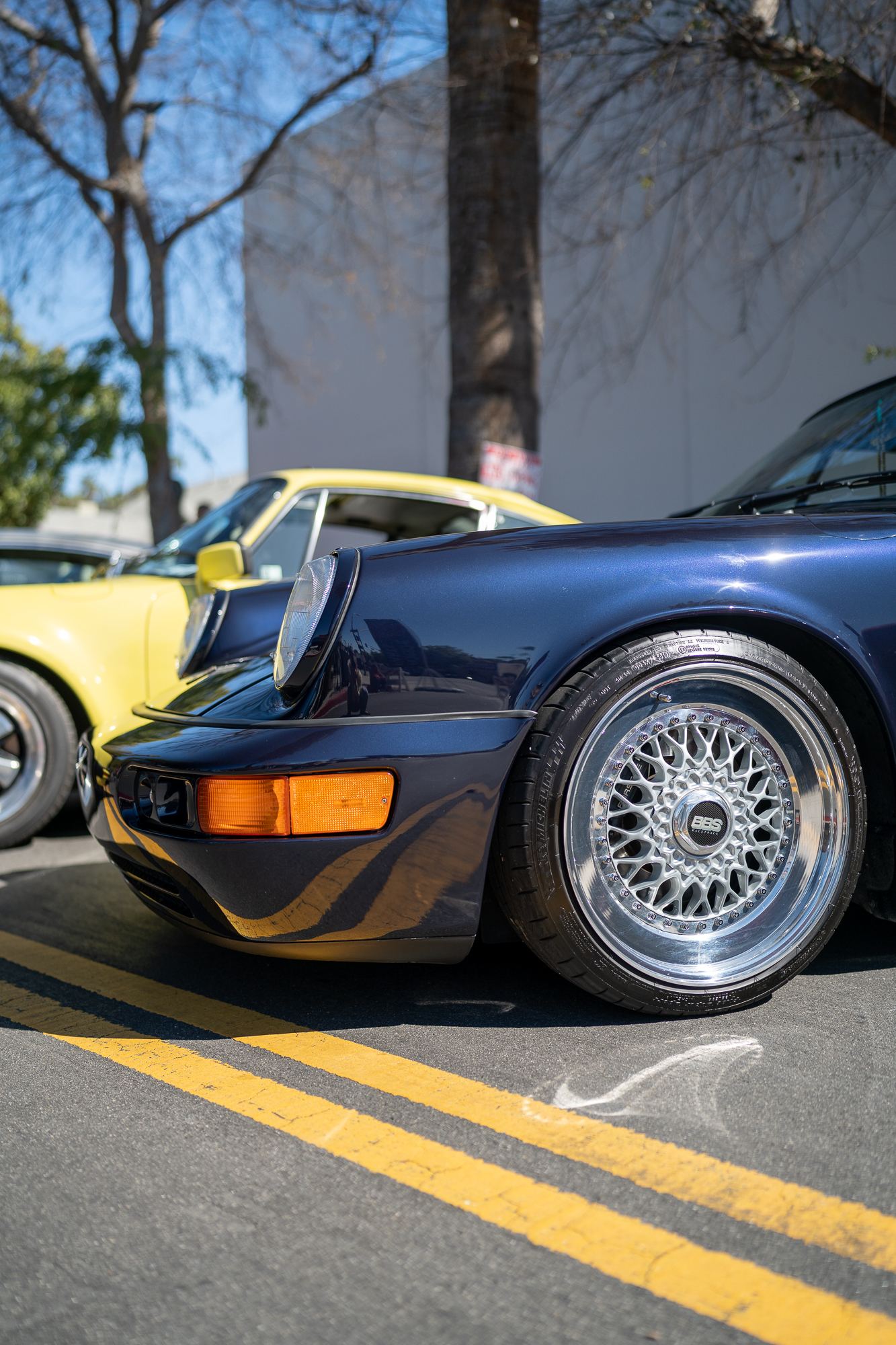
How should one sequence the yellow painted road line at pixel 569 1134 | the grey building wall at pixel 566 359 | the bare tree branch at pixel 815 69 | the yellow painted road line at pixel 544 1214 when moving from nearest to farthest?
the yellow painted road line at pixel 544 1214 → the yellow painted road line at pixel 569 1134 → the bare tree branch at pixel 815 69 → the grey building wall at pixel 566 359

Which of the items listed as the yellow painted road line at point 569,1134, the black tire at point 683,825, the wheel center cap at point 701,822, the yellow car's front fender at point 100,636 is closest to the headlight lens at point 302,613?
the black tire at point 683,825

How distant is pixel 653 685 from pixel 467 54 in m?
5.44

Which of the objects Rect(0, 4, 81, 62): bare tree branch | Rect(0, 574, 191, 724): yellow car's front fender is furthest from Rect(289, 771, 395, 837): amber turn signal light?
Rect(0, 4, 81, 62): bare tree branch

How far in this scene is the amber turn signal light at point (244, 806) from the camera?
2035mm

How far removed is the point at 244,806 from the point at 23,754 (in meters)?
2.41

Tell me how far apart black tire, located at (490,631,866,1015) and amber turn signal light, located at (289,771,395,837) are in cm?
25

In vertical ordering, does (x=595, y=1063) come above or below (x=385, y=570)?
below

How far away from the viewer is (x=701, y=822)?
224cm

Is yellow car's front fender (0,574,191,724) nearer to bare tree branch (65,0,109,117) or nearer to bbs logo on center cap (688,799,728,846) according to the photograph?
bbs logo on center cap (688,799,728,846)

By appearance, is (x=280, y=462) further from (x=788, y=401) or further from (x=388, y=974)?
(x=388, y=974)

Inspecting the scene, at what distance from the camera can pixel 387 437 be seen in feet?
55.4

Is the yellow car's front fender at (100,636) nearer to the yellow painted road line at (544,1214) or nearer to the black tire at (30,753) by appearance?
the black tire at (30,753)

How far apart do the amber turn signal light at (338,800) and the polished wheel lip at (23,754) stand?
2420 mm

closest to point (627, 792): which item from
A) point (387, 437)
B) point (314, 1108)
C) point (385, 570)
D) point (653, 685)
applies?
point (653, 685)
